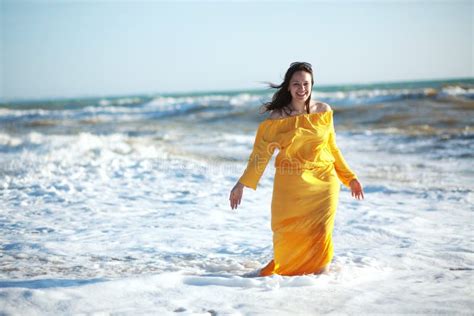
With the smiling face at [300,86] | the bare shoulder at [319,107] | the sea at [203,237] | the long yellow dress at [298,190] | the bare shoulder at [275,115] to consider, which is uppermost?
the smiling face at [300,86]

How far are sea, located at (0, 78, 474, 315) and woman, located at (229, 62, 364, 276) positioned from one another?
0.19 metres

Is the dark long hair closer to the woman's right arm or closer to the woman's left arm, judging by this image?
the woman's right arm

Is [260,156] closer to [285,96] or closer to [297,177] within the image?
[297,177]

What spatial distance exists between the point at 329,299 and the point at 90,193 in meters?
5.03

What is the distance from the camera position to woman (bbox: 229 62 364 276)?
3779 mm

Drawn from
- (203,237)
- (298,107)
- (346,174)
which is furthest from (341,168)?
(203,237)

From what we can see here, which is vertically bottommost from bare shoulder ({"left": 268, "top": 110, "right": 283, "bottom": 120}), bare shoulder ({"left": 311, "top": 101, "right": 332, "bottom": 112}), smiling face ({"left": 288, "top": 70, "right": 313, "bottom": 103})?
bare shoulder ({"left": 268, "top": 110, "right": 283, "bottom": 120})

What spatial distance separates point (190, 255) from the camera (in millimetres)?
4754

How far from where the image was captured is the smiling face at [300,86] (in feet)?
12.4

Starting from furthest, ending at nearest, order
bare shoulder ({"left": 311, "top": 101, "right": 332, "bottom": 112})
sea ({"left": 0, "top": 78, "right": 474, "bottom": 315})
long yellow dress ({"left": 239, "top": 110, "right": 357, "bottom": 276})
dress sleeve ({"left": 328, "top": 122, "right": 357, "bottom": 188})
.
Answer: dress sleeve ({"left": 328, "top": 122, "right": 357, "bottom": 188}) → bare shoulder ({"left": 311, "top": 101, "right": 332, "bottom": 112}) → long yellow dress ({"left": 239, "top": 110, "right": 357, "bottom": 276}) → sea ({"left": 0, "top": 78, "right": 474, "bottom": 315})

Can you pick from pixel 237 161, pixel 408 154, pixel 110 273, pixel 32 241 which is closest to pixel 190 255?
pixel 110 273

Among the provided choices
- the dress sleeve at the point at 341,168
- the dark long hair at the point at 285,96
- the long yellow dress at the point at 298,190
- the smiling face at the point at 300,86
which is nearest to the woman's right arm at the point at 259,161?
the long yellow dress at the point at 298,190

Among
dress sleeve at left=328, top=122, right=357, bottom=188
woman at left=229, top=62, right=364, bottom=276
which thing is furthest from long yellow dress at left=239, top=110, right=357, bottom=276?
dress sleeve at left=328, top=122, right=357, bottom=188

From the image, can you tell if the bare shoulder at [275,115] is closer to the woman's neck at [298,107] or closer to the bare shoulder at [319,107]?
the woman's neck at [298,107]
